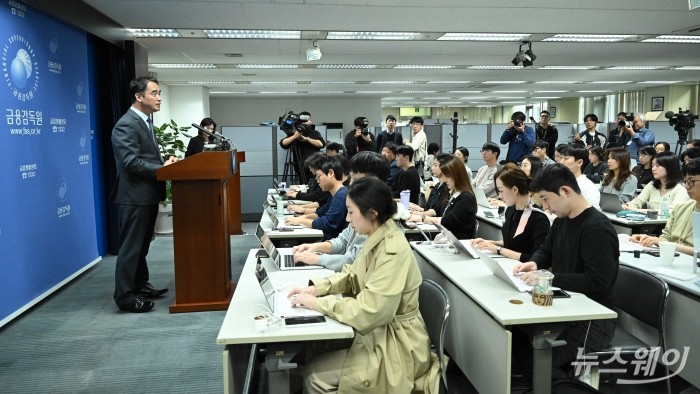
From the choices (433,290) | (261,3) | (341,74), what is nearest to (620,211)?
(433,290)

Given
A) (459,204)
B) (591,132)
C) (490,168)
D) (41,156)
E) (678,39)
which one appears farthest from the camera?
(591,132)

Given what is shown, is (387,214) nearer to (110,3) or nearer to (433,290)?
(433,290)

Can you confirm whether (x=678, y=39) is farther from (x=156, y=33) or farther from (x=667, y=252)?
(x=156, y=33)

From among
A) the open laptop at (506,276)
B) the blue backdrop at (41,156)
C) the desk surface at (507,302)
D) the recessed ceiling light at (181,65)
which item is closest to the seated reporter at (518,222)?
the desk surface at (507,302)

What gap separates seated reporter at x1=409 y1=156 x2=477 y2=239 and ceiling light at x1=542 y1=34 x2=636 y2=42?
3672 millimetres

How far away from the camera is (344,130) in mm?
15516

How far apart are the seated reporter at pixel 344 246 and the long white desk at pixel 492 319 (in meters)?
0.49

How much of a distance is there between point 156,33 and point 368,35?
2602 millimetres

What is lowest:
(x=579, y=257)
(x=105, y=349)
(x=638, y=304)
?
(x=105, y=349)

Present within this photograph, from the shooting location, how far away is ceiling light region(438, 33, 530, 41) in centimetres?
658

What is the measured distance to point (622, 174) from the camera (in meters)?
5.61

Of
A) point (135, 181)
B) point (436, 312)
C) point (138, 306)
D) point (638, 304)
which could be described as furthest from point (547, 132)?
point (436, 312)

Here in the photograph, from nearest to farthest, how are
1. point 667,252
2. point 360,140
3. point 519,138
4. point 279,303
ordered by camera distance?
point 279,303 → point 667,252 → point 360,140 → point 519,138

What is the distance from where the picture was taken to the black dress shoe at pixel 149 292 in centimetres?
451
